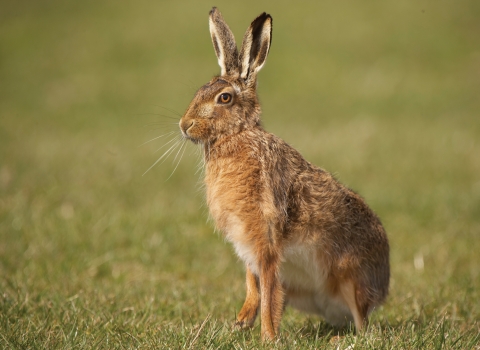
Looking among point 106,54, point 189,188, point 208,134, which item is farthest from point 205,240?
point 106,54

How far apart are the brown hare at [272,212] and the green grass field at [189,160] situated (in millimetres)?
256

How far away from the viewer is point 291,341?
352cm

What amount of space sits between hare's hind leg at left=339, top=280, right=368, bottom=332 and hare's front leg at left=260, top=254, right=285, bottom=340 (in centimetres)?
57

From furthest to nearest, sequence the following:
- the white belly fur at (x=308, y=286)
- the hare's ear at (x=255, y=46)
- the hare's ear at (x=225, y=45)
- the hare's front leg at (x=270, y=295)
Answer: the hare's ear at (x=225, y=45)
the hare's ear at (x=255, y=46)
the white belly fur at (x=308, y=286)
the hare's front leg at (x=270, y=295)

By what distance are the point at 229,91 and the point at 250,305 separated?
1.34 metres

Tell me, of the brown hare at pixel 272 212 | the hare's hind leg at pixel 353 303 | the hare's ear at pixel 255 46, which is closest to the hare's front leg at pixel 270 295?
the brown hare at pixel 272 212

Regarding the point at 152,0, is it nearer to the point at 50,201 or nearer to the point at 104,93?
the point at 104,93

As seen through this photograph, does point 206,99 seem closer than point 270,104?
Yes

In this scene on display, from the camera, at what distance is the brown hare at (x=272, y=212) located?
3652mm

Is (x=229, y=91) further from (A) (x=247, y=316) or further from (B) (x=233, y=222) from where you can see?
(A) (x=247, y=316)

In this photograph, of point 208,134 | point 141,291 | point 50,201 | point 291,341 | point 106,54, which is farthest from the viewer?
point 106,54

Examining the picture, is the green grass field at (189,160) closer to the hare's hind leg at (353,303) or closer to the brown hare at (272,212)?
the hare's hind leg at (353,303)

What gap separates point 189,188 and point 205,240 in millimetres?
1897

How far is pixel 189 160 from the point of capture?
984 cm
